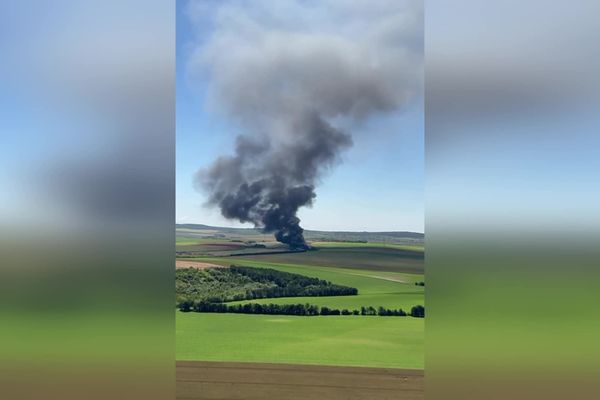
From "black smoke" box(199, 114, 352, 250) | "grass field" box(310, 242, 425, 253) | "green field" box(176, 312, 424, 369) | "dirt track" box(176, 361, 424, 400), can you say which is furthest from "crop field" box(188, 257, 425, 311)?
"dirt track" box(176, 361, 424, 400)

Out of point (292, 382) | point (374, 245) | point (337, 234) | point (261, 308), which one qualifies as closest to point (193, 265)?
point (261, 308)

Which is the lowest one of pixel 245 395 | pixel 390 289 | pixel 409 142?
pixel 245 395

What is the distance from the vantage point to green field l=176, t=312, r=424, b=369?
3654mm

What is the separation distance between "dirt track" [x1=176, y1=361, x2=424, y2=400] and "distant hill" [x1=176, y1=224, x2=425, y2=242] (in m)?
1.21

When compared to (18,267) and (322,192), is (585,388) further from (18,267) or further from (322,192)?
(322,192)

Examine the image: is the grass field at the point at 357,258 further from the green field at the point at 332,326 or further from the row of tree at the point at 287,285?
the row of tree at the point at 287,285

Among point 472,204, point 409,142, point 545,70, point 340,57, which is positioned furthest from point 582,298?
point 340,57

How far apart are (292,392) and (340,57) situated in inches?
104

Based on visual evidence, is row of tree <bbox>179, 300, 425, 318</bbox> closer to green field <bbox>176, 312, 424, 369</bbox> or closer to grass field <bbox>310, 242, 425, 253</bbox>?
green field <bbox>176, 312, 424, 369</bbox>

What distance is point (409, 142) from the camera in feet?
11.9

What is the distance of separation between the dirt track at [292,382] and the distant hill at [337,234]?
121 centimetres

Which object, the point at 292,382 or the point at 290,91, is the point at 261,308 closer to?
the point at 292,382

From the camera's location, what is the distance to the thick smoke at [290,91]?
3.64 metres

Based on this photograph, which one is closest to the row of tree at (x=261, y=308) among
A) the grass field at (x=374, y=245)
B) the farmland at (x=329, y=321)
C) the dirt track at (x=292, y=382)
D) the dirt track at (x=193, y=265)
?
the farmland at (x=329, y=321)
